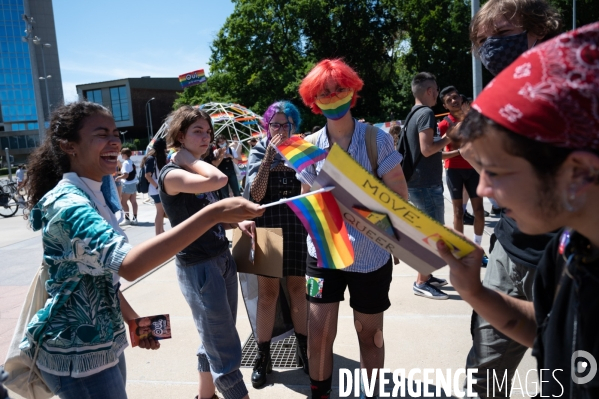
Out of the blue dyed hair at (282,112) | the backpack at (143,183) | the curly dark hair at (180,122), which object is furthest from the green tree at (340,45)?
the curly dark hair at (180,122)

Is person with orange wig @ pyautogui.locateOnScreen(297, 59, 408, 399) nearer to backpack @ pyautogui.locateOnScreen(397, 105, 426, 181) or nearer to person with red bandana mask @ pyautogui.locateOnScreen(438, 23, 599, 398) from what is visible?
person with red bandana mask @ pyautogui.locateOnScreen(438, 23, 599, 398)

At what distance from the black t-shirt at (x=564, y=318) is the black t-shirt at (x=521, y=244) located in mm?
655

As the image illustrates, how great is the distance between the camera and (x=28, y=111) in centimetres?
7044

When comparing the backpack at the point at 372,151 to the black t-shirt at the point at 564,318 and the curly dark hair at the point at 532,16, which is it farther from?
the black t-shirt at the point at 564,318

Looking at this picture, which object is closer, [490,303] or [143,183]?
[490,303]

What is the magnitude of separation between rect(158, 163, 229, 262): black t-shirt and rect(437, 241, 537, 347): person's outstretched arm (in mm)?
1564

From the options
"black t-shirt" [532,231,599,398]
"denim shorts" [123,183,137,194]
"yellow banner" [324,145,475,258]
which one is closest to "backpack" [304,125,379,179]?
"yellow banner" [324,145,475,258]

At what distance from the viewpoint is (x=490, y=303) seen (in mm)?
1398

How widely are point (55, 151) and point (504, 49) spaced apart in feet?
6.56

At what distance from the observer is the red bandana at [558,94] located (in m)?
0.85

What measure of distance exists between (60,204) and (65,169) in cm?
35

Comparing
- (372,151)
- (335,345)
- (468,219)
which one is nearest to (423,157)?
(335,345)

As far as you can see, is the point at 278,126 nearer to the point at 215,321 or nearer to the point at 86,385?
the point at 215,321

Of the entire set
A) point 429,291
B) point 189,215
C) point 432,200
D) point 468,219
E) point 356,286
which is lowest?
point 429,291
